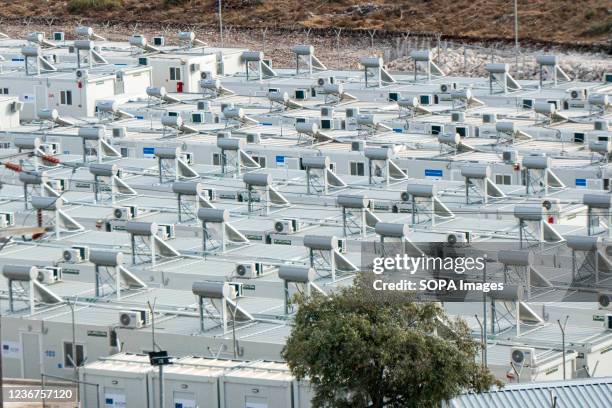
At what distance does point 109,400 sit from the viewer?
4581cm

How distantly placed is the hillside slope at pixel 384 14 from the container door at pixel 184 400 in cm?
7135

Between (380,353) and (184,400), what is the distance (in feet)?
31.3

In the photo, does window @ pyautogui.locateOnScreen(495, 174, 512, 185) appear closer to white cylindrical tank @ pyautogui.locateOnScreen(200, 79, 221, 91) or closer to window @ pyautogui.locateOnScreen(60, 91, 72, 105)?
white cylindrical tank @ pyautogui.locateOnScreen(200, 79, 221, 91)

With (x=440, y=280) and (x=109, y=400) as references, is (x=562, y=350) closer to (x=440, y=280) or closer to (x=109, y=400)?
(x=440, y=280)

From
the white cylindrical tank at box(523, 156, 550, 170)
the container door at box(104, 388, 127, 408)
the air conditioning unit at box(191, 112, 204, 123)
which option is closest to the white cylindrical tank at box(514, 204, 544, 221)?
the white cylindrical tank at box(523, 156, 550, 170)

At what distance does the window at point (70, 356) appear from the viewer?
49.7m

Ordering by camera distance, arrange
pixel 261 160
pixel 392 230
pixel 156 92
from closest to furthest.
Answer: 1. pixel 392 230
2. pixel 261 160
3. pixel 156 92

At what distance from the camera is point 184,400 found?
4512cm

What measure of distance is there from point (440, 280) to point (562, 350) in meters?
4.97

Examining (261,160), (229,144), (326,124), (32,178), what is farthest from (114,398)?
(326,124)

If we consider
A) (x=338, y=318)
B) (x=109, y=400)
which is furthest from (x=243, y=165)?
(x=338, y=318)

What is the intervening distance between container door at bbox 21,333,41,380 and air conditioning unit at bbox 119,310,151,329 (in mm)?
2435

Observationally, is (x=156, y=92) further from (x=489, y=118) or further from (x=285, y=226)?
(x=285, y=226)

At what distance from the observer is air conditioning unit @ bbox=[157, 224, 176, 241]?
189ft
